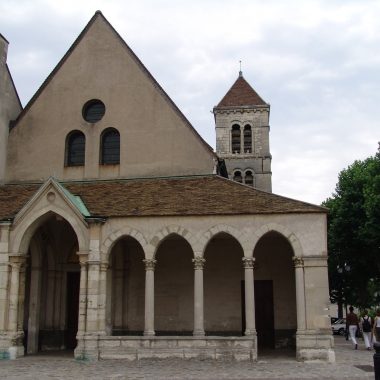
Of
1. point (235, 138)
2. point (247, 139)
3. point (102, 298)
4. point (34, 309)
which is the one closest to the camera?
point (102, 298)

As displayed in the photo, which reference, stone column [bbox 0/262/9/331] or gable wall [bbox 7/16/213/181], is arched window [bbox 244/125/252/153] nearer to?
gable wall [bbox 7/16/213/181]

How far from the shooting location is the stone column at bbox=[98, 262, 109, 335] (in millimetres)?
17266

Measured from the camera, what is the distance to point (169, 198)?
1870cm

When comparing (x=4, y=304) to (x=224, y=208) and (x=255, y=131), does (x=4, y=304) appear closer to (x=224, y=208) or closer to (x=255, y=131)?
(x=224, y=208)

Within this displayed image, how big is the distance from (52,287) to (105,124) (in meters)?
6.87

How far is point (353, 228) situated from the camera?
32.8 m

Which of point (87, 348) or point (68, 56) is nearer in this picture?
point (87, 348)

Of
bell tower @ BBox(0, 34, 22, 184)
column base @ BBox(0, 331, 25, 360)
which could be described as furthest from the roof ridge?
column base @ BBox(0, 331, 25, 360)

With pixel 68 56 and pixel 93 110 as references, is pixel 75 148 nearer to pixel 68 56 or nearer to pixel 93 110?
pixel 93 110

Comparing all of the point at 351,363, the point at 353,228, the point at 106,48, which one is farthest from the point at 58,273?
the point at 353,228

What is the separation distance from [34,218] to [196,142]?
272 inches

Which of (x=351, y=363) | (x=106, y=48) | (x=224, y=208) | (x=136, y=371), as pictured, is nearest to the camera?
(x=136, y=371)

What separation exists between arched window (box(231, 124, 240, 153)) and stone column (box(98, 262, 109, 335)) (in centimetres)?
3428

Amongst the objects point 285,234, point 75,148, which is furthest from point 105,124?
point 285,234
